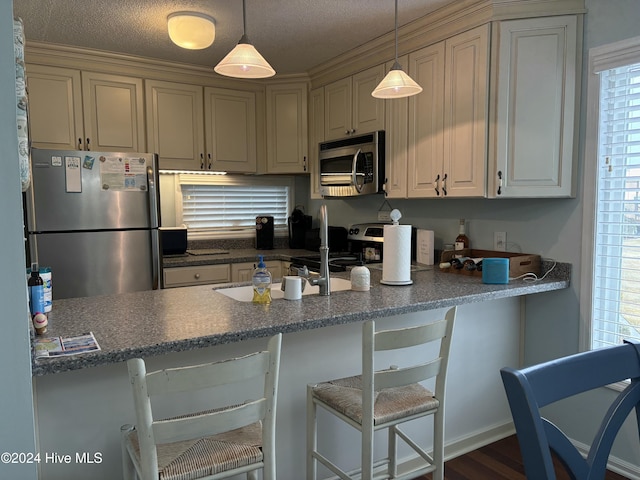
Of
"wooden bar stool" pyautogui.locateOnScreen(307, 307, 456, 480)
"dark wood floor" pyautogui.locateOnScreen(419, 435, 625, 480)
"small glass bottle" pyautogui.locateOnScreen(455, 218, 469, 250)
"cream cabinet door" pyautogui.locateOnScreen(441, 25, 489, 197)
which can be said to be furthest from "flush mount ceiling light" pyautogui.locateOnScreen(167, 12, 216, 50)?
"dark wood floor" pyautogui.locateOnScreen(419, 435, 625, 480)

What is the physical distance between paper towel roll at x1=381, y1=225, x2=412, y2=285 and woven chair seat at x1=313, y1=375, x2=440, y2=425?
1.87 ft

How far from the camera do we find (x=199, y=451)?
51.6 inches

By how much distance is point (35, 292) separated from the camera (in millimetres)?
1484

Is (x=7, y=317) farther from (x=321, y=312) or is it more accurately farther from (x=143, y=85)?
(x=143, y=85)

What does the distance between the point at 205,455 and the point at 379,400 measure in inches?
26.7

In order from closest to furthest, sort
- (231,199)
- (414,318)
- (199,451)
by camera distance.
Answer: (199,451) < (414,318) < (231,199)

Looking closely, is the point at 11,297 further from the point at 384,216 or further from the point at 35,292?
the point at 384,216

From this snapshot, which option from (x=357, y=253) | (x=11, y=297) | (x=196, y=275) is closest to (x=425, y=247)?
(x=357, y=253)

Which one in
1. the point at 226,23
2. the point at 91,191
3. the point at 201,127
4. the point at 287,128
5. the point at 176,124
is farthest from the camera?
the point at 287,128

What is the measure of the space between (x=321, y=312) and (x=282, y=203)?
9.51 feet

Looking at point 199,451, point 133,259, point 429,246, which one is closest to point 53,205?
point 133,259

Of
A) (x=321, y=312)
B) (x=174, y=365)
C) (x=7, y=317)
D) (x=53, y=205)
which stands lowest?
(x=174, y=365)

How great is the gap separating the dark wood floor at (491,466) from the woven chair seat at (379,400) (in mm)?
739

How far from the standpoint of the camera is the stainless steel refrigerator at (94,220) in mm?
2818
